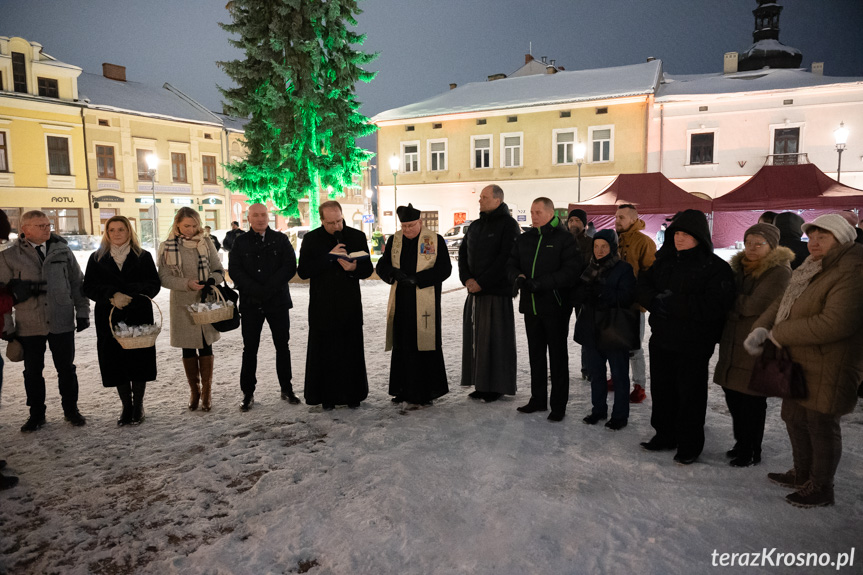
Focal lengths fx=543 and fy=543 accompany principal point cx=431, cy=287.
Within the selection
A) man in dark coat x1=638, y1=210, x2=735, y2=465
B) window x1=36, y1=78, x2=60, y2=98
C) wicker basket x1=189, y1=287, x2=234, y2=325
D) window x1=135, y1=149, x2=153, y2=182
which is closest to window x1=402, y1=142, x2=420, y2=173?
window x1=135, y1=149, x2=153, y2=182

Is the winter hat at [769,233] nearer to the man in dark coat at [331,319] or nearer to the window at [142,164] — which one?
the man in dark coat at [331,319]

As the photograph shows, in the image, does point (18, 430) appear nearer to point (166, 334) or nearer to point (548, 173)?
point (166, 334)

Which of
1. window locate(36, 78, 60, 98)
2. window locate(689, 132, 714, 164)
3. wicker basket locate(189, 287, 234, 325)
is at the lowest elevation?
wicker basket locate(189, 287, 234, 325)

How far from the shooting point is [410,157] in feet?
104

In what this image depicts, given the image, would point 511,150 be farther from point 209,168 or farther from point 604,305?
point 604,305

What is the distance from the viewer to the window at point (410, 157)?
31.4m

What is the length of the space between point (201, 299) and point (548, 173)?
85.9 feet

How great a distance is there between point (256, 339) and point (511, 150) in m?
26.2

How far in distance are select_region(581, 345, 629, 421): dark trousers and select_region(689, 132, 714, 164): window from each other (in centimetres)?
2598

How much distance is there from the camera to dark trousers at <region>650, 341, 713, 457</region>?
12.7ft

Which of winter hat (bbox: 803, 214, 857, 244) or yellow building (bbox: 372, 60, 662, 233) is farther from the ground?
yellow building (bbox: 372, 60, 662, 233)

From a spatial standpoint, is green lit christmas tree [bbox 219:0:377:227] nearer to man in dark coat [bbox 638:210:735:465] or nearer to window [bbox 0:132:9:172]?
man in dark coat [bbox 638:210:735:465]

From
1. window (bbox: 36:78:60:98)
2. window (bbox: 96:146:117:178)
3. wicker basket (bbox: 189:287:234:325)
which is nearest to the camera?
wicker basket (bbox: 189:287:234:325)


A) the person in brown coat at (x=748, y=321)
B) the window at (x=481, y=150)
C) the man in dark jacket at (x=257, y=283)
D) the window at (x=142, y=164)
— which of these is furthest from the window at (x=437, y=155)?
the person in brown coat at (x=748, y=321)
